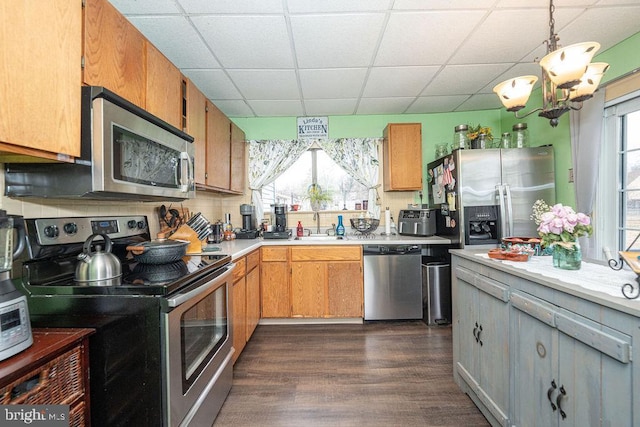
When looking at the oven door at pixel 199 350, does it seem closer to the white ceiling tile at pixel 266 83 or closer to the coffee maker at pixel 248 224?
the coffee maker at pixel 248 224

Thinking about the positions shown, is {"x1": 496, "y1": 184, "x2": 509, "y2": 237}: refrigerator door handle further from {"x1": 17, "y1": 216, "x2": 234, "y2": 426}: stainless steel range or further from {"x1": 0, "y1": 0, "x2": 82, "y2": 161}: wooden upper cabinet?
{"x1": 0, "y1": 0, "x2": 82, "y2": 161}: wooden upper cabinet

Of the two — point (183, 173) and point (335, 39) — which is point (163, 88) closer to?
point (183, 173)

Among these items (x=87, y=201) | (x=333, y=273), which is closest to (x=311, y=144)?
(x=333, y=273)

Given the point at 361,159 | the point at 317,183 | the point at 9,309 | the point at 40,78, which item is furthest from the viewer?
the point at 317,183

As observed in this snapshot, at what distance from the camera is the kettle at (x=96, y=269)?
1178 millimetres

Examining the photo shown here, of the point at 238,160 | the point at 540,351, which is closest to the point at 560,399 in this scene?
the point at 540,351

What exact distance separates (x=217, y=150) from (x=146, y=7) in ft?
3.93

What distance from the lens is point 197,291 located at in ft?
4.33

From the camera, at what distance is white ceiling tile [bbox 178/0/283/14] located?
165 centimetres

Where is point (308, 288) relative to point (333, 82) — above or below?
below

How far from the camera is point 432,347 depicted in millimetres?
2459

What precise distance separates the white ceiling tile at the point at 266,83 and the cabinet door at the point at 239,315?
183cm

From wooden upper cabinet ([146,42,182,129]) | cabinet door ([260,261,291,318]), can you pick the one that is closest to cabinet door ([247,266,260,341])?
cabinet door ([260,261,291,318])

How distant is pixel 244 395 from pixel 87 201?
5.13 feet
